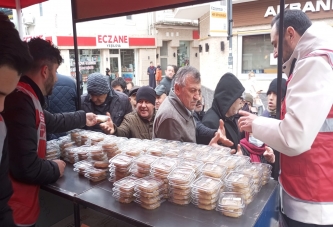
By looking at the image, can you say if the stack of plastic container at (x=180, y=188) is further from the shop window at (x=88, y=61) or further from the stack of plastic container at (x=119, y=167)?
the shop window at (x=88, y=61)

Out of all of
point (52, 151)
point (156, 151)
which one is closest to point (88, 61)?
point (52, 151)

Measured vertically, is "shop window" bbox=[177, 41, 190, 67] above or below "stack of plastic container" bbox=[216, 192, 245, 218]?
above

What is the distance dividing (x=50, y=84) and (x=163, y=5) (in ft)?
3.54

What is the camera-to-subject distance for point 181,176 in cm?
148

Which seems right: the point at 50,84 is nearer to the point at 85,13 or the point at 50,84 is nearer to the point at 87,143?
the point at 87,143

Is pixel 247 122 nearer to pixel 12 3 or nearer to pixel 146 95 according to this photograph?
pixel 146 95

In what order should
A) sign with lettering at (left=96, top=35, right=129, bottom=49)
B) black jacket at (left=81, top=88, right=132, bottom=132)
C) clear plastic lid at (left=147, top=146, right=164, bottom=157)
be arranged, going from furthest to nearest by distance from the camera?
sign with lettering at (left=96, top=35, right=129, bottom=49) < black jacket at (left=81, top=88, right=132, bottom=132) < clear plastic lid at (left=147, top=146, right=164, bottom=157)

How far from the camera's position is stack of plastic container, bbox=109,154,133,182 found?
1.68m

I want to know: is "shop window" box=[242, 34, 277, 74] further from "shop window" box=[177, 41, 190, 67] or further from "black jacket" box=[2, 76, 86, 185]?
"shop window" box=[177, 41, 190, 67]

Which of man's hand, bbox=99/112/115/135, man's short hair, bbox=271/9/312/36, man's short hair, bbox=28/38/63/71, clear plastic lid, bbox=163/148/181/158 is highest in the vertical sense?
man's short hair, bbox=271/9/312/36

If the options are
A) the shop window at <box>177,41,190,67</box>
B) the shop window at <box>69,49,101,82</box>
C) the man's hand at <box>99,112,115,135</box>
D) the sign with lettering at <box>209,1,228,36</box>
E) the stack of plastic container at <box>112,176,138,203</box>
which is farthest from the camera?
the shop window at <box>177,41,190,67</box>

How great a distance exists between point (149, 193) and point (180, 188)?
16 centimetres

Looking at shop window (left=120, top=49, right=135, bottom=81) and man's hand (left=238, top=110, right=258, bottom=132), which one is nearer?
man's hand (left=238, top=110, right=258, bottom=132)

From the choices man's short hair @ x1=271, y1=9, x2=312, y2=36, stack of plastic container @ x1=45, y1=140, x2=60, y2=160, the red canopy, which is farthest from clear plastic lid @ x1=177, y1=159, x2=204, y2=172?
the red canopy
